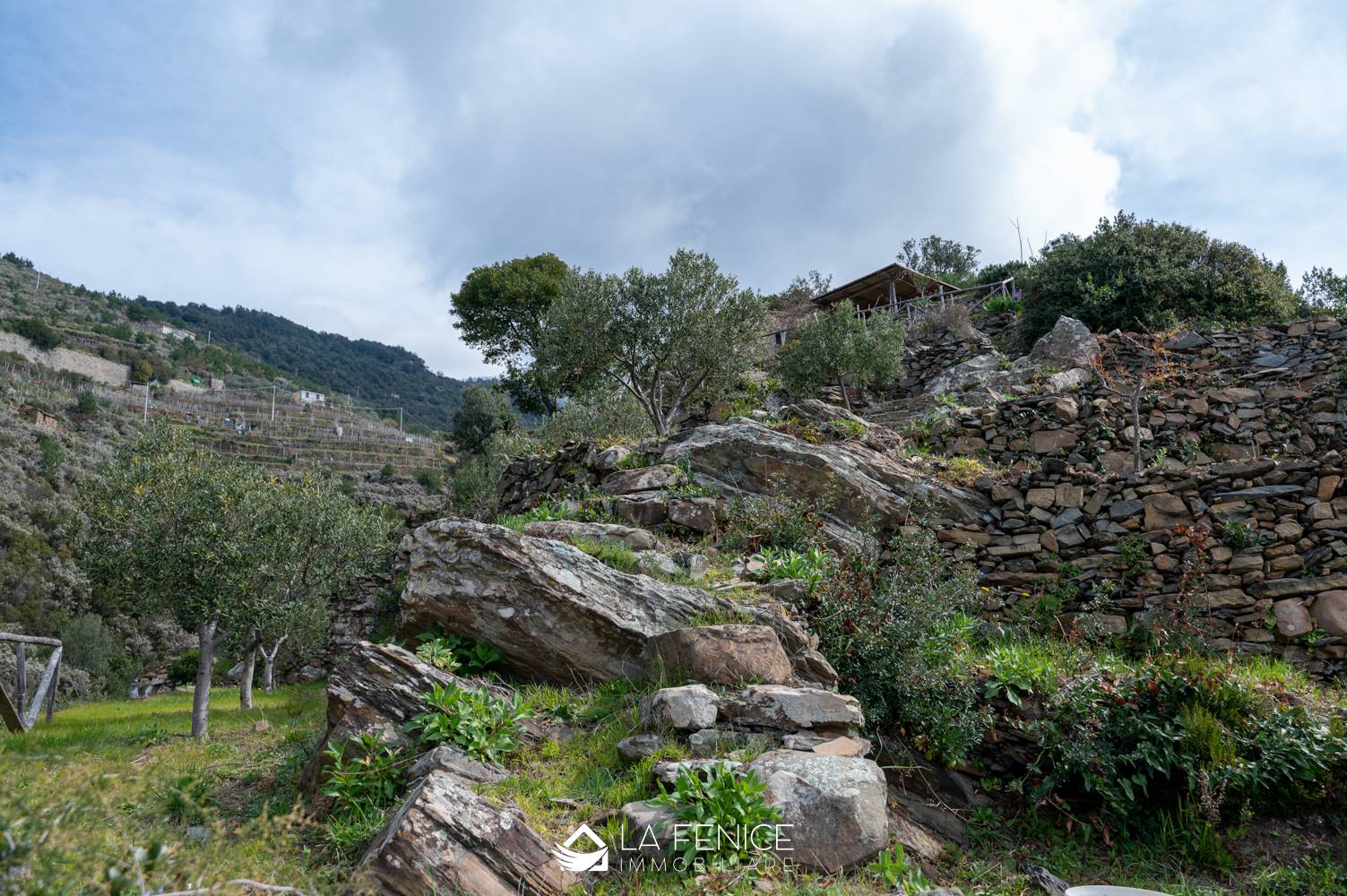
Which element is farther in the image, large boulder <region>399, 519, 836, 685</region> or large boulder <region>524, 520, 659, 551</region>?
large boulder <region>524, 520, 659, 551</region>

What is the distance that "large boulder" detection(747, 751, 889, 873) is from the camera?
462 centimetres

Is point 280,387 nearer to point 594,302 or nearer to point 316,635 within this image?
point 316,635

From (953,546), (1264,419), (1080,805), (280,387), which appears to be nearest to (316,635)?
(953,546)

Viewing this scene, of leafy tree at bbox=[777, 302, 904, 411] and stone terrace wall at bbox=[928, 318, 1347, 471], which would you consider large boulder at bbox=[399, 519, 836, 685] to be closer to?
stone terrace wall at bbox=[928, 318, 1347, 471]

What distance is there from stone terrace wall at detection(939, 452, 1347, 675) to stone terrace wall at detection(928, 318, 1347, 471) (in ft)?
6.28

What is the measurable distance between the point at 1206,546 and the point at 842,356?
37.2 ft

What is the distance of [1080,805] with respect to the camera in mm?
6023

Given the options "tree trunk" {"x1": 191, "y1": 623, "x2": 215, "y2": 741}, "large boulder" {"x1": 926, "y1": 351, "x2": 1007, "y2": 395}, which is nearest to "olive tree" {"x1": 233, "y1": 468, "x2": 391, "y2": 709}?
"tree trunk" {"x1": 191, "y1": 623, "x2": 215, "y2": 741}

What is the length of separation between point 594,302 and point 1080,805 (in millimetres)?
13385

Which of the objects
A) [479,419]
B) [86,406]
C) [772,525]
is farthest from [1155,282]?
[86,406]

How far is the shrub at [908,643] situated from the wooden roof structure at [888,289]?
64.0ft

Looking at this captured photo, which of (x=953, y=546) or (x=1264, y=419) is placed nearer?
(x=953, y=546)

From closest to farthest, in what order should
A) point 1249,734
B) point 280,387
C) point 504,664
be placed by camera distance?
point 1249,734 → point 504,664 → point 280,387

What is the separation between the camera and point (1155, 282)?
61.8 feet
